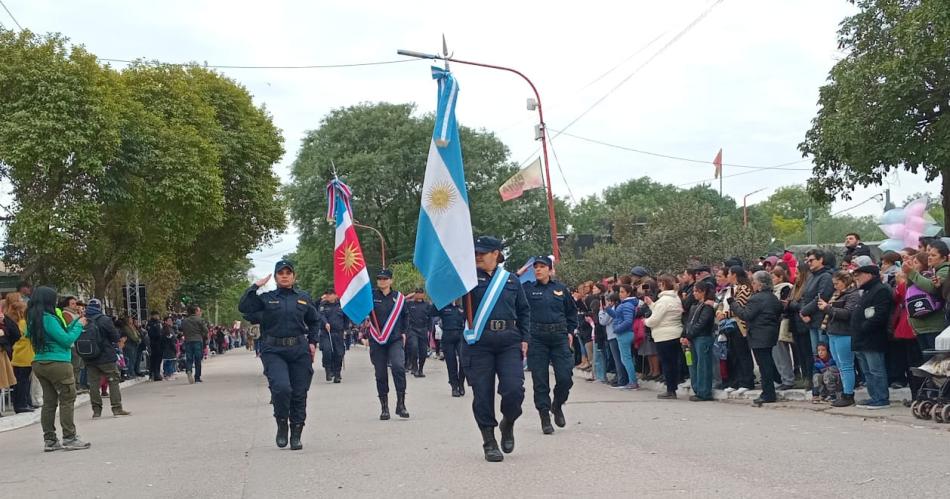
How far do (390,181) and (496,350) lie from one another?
1874 inches

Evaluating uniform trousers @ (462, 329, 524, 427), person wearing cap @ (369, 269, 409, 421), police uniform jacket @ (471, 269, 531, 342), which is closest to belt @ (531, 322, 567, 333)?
police uniform jacket @ (471, 269, 531, 342)

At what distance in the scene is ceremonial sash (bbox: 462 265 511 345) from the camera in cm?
940

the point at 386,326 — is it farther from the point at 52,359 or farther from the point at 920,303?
the point at 920,303

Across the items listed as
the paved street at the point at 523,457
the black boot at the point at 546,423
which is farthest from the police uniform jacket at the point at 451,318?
the black boot at the point at 546,423

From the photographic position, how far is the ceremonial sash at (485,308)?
30.8 feet

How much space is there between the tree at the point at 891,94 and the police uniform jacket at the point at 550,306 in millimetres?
15398

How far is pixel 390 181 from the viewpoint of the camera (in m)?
56.6

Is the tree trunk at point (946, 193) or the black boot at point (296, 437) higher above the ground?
the tree trunk at point (946, 193)

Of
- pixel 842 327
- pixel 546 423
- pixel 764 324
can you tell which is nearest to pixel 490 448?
pixel 546 423

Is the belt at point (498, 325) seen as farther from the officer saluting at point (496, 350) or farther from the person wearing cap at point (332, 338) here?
the person wearing cap at point (332, 338)

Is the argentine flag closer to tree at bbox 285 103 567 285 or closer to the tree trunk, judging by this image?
the tree trunk

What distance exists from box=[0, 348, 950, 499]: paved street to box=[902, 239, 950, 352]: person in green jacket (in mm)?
1038

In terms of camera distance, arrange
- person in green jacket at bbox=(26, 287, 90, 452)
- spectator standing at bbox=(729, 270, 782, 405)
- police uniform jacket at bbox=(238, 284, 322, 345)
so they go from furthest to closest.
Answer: spectator standing at bbox=(729, 270, 782, 405) < person in green jacket at bbox=(26, 287, 90, 452) < police uniform jacket at bbox=(238, 284, 322, 345)

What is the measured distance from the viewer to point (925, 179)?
28.3 metres
